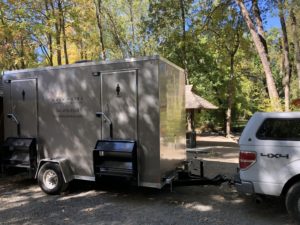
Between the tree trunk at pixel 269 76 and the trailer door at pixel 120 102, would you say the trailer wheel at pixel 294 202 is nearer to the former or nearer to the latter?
the trailer door at pixel 120 102

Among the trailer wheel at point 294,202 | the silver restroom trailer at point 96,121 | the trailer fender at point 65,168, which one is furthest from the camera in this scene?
the trailer fender at point 65,168

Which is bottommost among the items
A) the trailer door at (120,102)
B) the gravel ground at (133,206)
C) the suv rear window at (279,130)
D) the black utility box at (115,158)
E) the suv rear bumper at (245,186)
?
the gravel ground at (133,206)

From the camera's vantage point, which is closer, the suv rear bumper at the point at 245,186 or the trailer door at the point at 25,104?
the suv rear bumper at the point at 245,186

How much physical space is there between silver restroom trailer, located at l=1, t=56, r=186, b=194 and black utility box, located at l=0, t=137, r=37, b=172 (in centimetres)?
2

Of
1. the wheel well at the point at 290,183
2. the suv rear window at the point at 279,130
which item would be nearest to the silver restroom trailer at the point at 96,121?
the suv rear window at the point at 279,130

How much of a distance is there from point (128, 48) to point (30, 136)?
2455 cm

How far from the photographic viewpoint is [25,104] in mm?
8180

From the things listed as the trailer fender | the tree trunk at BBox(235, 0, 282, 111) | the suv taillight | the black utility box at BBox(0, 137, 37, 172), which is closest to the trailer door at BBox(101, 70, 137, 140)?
the trailer fender

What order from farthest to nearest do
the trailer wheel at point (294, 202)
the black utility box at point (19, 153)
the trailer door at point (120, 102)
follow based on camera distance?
1. the black utility box at point (19, 153)
2. the trailer door at point (120, 102)
3. the trailer wheel at point (294, 202)

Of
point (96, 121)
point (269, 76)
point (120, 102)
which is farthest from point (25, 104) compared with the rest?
point (269, 76)

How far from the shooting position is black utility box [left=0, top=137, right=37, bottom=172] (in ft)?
25.7

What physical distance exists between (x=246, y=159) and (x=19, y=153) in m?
5.53

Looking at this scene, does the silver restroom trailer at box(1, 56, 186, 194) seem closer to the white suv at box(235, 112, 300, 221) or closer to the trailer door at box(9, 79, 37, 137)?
the trailer door at box(9, 79, 37, 137)

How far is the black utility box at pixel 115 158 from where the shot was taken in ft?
21.5
